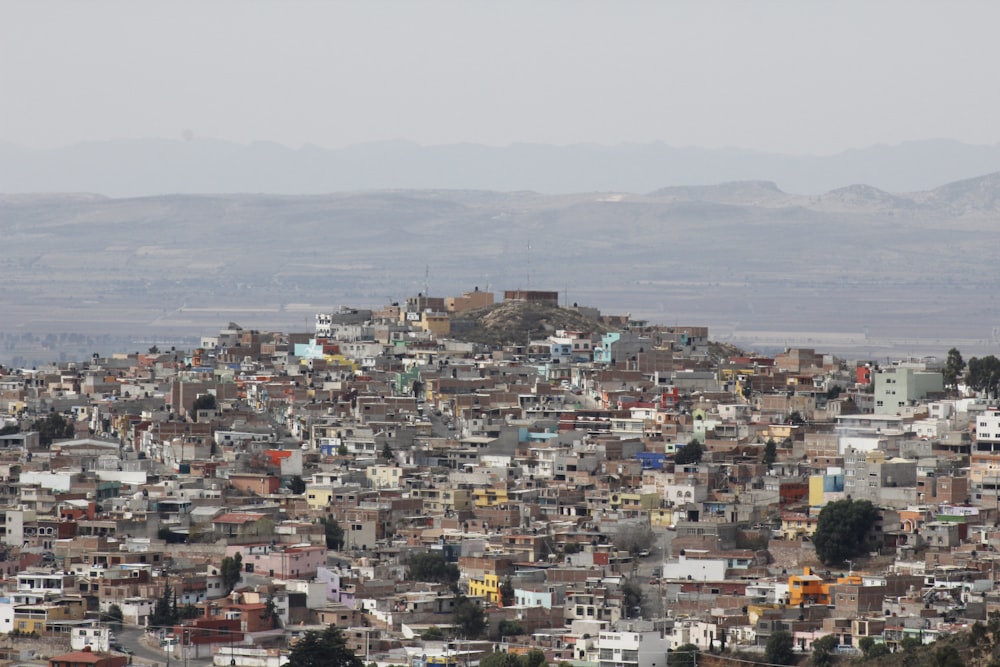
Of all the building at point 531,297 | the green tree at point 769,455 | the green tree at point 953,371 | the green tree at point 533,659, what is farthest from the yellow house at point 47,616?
the building at point 531,297

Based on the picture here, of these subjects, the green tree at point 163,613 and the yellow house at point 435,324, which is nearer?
the green tree at point 163,613

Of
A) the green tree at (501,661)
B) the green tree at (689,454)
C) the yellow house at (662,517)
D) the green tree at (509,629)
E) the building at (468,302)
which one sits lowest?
the green tree at (509,629)

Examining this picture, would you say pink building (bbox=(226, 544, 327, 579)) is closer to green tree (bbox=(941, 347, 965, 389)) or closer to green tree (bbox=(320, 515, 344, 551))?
green tree (bbox=(320, 515, 344, 551))

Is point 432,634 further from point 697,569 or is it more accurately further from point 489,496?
point 489,496

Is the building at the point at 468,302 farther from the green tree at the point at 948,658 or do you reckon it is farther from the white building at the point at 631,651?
the green tree at the point at 948,658

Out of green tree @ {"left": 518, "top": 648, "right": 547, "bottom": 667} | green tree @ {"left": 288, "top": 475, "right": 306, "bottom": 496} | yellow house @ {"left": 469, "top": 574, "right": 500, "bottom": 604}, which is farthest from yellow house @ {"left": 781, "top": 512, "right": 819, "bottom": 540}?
green tree @ {"left": 288, "top": 475, "right": 306, "bottom": 496}

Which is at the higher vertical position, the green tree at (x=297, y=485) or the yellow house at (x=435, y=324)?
the yellow house at (x=435, y=324)
